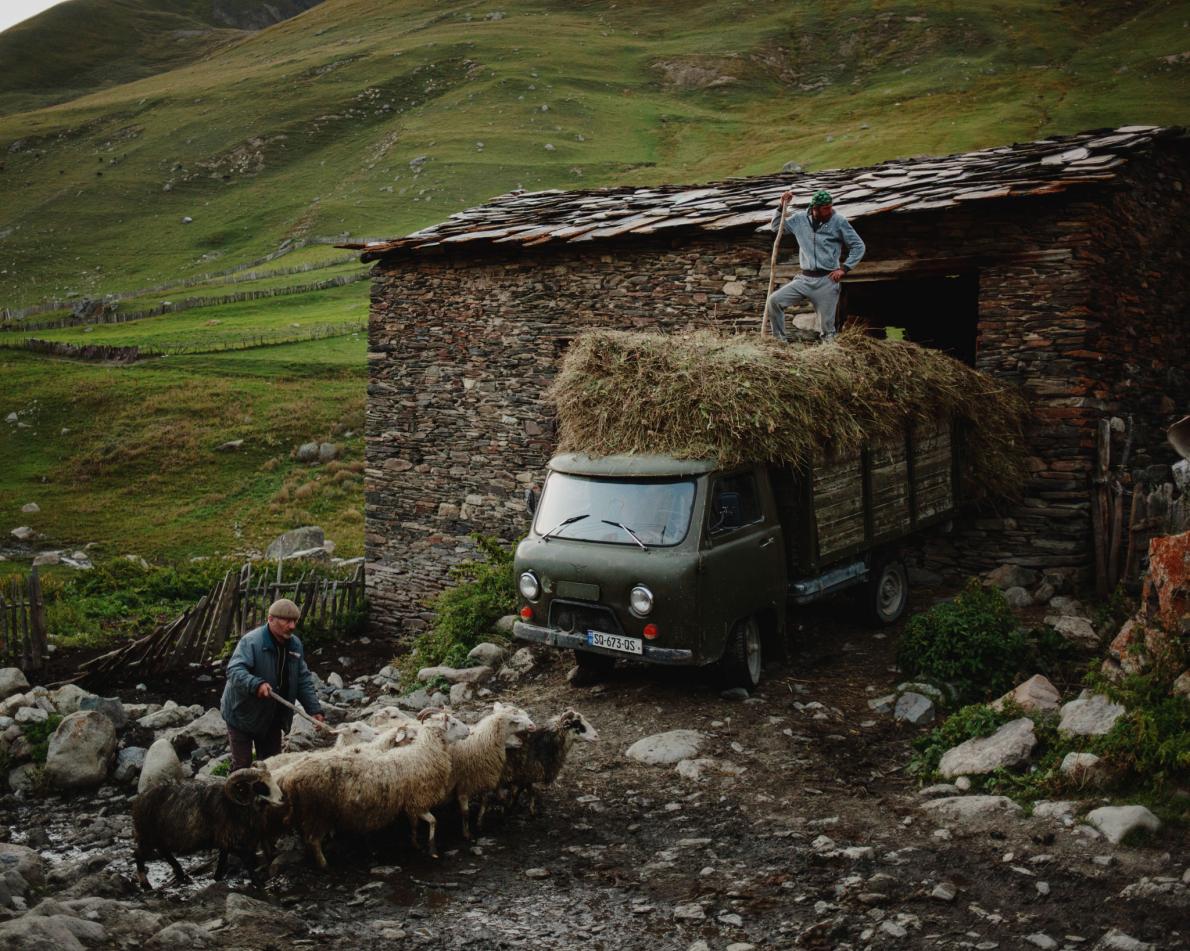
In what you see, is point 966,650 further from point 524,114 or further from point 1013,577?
point 524,114

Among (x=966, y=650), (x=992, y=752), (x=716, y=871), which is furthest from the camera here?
(x=966, y=650)

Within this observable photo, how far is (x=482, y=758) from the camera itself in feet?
24.9

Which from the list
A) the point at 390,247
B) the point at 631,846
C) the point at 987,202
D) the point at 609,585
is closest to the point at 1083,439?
the point at 987,202

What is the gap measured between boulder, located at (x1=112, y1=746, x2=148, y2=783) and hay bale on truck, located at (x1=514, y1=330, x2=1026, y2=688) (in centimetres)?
435

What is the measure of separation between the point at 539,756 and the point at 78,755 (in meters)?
5.45

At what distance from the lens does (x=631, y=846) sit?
7.34m

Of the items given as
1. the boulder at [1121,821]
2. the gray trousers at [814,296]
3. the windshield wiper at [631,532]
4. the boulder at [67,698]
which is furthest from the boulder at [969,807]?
the boulder at [67,698]

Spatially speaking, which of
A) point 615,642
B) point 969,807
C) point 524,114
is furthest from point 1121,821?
point 524,114

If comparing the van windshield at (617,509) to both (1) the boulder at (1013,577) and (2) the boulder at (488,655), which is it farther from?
(1) the boulder at (1013,577)

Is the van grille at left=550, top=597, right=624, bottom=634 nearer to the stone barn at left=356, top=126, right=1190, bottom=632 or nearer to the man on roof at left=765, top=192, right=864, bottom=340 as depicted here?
the man on roof at left=765, top=192, right=864, bottom=340

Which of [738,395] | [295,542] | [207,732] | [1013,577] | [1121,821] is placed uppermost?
[738,395]

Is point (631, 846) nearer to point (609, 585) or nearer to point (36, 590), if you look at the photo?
point (609, 585)

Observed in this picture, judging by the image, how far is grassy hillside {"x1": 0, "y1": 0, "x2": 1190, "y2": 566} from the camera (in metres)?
27.7

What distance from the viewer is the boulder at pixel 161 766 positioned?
9891 mm
